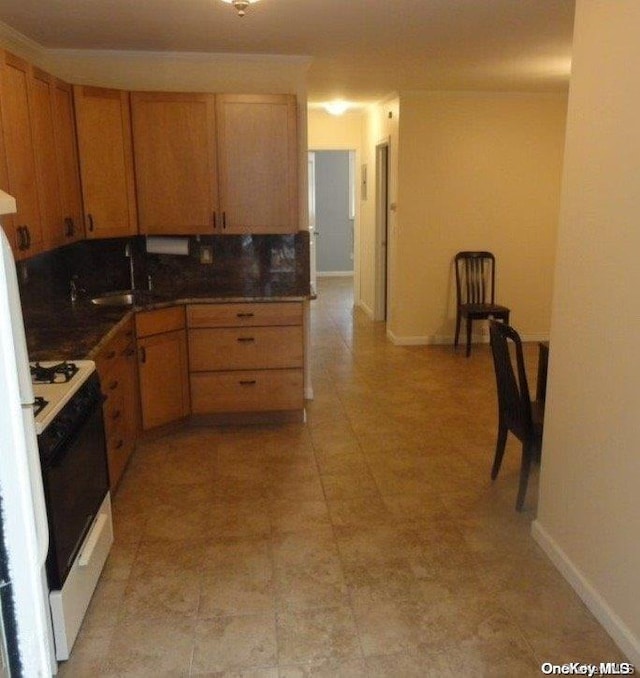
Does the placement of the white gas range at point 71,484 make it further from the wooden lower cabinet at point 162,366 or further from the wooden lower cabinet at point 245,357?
the wooden lower cabinet at point 245,357

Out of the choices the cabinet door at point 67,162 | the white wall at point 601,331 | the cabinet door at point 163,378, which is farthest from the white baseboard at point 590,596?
the cabinet door at point 67,162

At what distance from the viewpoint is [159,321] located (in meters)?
3.77

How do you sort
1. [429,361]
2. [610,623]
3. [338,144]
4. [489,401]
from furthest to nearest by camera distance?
1. [338,144]
2. [429,361]
3. [489,401]
4. [610,623]

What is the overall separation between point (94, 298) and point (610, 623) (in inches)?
134

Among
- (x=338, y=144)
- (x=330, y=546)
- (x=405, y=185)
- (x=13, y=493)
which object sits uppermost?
(x=338, y=144)

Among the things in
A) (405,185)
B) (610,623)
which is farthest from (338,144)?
(610,623)

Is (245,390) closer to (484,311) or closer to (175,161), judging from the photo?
(175,161)

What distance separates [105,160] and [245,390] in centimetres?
168

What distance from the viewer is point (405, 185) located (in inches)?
234

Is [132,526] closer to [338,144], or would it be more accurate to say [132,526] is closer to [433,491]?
[433,491]

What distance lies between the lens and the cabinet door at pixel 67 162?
11.1 feet

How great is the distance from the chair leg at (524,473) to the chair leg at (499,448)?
0.22m

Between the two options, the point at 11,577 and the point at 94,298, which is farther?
the point at 94,298

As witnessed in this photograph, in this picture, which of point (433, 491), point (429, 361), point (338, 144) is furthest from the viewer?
point (338, 144)
